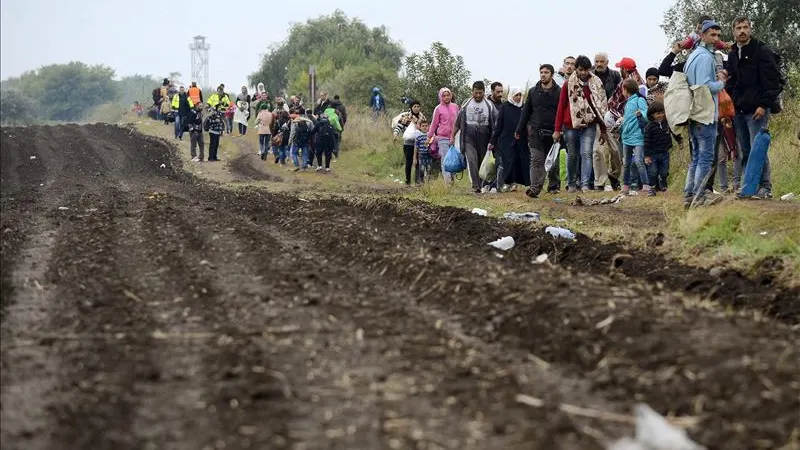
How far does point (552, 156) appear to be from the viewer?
17.1 m

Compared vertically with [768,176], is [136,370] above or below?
below

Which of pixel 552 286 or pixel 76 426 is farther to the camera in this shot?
pixel 552 286

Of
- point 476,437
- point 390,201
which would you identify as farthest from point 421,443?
point 390,201

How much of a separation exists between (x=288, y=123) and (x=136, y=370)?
78.2ft

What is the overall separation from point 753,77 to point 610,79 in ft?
15.0

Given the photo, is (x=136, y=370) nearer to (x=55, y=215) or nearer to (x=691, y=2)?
(x=55, y=215)

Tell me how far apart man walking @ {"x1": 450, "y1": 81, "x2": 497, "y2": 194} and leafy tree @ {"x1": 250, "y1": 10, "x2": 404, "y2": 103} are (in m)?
52.2

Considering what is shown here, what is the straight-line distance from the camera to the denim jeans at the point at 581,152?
16938mm

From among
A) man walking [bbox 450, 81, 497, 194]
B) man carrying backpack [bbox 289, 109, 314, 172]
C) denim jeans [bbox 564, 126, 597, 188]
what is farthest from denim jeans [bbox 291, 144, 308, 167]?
denim jeans [bbox 564, 126, 597, 188]

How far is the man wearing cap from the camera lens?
12680 mm

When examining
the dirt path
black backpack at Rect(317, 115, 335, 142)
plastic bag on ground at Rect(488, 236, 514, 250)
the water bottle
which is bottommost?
the dirt path

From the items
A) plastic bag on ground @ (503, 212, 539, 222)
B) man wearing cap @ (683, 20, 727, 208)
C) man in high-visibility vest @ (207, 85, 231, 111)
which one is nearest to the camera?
man wearing cap @ (683, 20, 727, 208)

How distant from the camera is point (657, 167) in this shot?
16781 mm

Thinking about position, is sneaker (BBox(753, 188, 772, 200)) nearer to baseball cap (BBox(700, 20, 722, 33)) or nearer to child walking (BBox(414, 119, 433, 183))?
baseball cap (BBox(700, 20, 722, 33))
